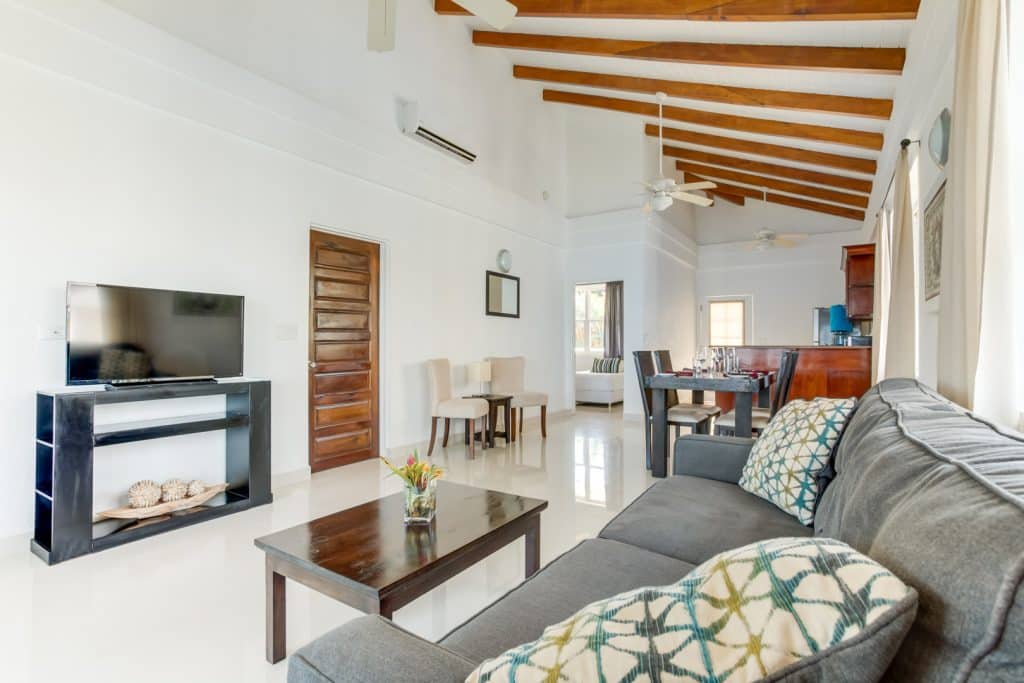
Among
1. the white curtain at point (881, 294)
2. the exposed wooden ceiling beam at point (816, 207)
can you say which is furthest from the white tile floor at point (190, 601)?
the exposed wooden ceiling beam at point (816, 207)

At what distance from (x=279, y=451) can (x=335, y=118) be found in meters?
2.87

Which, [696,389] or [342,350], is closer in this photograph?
[696,389]

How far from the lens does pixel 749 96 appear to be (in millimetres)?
4734

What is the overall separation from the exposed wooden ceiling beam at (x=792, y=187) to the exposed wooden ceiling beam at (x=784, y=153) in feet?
4.96

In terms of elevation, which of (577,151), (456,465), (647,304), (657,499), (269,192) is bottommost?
(456,465)

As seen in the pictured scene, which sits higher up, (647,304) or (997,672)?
(647,304)

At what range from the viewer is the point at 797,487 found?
6.02ft

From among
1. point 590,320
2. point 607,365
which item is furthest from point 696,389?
point 590,320

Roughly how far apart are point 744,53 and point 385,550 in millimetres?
4519

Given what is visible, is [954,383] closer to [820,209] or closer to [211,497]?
[211,497]

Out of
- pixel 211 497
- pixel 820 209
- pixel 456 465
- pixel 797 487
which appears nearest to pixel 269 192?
pixel 211 497

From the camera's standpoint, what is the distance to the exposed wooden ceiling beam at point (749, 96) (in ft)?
14.1

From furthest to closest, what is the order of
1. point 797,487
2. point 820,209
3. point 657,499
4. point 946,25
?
point 820,209
point 946,25
point 657,499
point 797,487

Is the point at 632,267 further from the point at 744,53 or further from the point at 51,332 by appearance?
the point at 51,332
